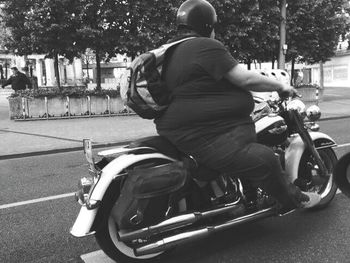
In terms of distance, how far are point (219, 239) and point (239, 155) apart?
3.12 feet

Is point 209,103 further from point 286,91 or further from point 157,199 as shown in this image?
point 157,199

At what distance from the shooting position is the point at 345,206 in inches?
174

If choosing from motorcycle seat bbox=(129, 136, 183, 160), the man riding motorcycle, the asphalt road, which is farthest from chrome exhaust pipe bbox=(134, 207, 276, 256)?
motorcycle seat bbox=(129, 136, 183, 160)

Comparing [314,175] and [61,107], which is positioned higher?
[314,175]

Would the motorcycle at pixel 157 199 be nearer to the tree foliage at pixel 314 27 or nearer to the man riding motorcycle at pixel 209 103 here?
the man riding motorcycle at pixel 209 103

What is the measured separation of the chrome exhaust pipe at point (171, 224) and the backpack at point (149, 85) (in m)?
0.75

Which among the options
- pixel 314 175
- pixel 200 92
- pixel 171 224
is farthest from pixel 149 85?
pixel 314 175

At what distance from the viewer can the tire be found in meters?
2.99

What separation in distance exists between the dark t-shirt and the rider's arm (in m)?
0.05

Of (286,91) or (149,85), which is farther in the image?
(286,91)

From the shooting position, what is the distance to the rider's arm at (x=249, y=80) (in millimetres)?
2977

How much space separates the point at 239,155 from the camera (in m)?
3.08

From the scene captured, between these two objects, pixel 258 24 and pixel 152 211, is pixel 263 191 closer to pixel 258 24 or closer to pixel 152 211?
pixel 152 211

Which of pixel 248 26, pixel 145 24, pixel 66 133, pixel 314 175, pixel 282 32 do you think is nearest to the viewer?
pixel 314 175
